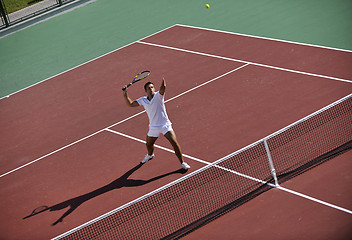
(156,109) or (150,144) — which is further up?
(156,109)

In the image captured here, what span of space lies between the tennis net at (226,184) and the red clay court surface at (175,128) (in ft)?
1.06

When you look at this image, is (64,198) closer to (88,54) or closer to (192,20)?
(88,54)

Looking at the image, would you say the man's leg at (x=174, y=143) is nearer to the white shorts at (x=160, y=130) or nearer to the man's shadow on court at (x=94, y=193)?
the white shorts at (x=160, y=130)

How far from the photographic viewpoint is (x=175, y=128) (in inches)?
510

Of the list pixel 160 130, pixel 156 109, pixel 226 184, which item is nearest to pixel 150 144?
pixel 160 130

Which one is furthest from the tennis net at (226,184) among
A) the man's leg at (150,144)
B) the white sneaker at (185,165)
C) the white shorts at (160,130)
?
the man's leg at (150,144)

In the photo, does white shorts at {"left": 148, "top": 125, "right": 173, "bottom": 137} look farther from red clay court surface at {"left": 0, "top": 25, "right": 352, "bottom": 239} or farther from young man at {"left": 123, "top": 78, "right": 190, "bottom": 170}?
red clay court surface at {"left": 0, "top": 25, "right": 352, "bottom": 239}

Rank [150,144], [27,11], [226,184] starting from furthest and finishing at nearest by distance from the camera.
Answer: [27,11], [150,144], [226,184]

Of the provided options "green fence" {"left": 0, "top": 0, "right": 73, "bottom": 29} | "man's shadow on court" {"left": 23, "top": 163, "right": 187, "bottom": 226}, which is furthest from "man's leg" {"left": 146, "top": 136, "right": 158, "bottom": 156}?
"green fence" {"left": 0, "top": 0, "right": 73, "bottom": 29}

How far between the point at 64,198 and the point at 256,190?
3.93m

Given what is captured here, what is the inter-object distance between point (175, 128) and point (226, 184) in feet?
10.1

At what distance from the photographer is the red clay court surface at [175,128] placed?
9336mm

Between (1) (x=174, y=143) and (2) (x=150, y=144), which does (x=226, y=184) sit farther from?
(2) (x=150, y=144)

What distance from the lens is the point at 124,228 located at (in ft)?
31.1
